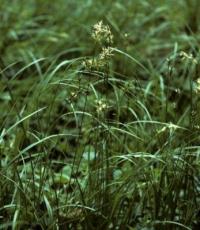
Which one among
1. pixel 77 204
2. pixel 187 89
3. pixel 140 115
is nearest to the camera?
pixel 77 204

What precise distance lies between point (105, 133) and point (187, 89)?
139 centimetres

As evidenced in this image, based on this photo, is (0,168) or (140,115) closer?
(0,168)

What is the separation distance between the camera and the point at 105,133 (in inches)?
82.6

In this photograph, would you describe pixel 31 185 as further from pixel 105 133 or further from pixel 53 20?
pixel 53 20

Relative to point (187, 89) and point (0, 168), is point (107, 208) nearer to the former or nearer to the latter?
point (0, 168)

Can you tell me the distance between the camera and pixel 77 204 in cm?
203

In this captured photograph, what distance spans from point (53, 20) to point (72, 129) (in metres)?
1.11

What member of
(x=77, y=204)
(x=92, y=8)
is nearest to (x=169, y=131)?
(x=77, y=204)

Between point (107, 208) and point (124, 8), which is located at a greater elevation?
point (124, 8)

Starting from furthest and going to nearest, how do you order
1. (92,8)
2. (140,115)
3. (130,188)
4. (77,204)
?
1. (92,8)
2. (140,115)
3. (130,188)
4. (77,204)

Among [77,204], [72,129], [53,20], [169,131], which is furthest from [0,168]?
[53,20]

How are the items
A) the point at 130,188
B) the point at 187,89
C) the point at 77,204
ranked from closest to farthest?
1. the point at 77,204
2. the point at 130,188
3. the point at 187,89

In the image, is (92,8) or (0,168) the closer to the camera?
(0,168)

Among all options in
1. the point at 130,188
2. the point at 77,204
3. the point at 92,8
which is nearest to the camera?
the point at 77,204
